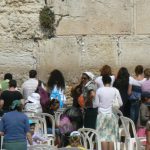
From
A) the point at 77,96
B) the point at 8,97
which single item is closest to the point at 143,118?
the point at 77,96

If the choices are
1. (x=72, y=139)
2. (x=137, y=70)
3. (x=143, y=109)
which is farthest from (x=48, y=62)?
(x=72, y=139)

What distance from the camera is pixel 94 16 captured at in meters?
18.5

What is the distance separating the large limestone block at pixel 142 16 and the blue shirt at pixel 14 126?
6.44m

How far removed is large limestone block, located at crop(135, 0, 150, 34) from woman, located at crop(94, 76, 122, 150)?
3.63 metres

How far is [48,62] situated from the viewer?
60.5 ft

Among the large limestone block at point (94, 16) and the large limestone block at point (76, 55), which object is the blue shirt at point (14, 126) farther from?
the large limestone block at point (94, 16)

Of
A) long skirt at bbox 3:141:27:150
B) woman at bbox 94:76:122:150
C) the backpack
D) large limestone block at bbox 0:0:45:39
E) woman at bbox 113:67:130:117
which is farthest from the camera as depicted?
large limestone block at bbox 0:0:45:39

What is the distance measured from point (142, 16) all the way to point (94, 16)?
1.08m

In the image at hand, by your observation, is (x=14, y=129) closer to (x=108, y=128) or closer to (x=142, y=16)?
(x=108, y=128)

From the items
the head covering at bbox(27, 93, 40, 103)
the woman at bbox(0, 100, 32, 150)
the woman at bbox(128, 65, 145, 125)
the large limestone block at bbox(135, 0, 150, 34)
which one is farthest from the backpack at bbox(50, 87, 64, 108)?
the woman at bbox(0, 100, 32, 150)

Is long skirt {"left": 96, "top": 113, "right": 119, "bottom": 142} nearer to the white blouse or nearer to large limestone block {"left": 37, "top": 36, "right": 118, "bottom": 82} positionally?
the white blouse

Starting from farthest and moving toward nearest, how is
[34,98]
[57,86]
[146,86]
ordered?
1. [57,86]
2. [146,86]
3. [34,98]

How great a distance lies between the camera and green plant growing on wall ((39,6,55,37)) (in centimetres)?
1844

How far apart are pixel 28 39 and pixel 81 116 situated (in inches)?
148
